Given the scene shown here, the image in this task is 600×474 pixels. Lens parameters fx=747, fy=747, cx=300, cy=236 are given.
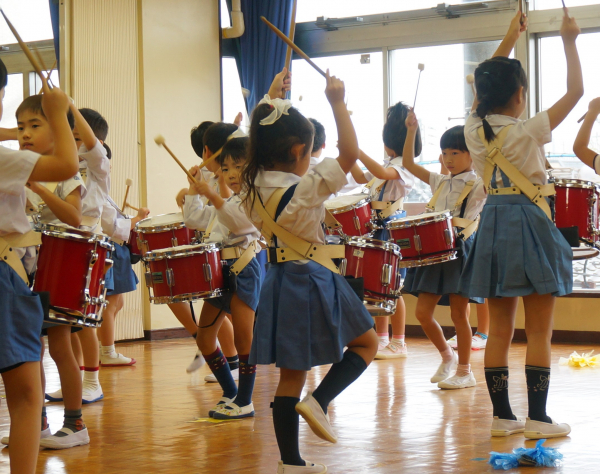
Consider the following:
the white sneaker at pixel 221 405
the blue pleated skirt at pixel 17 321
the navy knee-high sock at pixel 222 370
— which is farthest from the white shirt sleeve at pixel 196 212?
the blue pleated skirt at pixel 17 321

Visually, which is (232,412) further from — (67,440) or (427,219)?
(427,219)

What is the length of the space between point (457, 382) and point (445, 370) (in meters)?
0.22

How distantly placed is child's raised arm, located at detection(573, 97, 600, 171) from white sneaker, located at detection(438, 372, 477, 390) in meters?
1.30

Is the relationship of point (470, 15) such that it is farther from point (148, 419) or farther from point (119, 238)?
point (148, 419)

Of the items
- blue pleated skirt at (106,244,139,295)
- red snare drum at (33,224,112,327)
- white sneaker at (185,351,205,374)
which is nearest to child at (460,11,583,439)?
red snare drum at (33,224,112,327)

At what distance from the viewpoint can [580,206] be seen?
13.0 ft

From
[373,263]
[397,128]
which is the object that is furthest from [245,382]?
[397,128]

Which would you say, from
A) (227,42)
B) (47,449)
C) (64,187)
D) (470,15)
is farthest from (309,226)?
(227,42)

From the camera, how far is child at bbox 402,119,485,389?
3.93m

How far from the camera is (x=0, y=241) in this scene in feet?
6.57

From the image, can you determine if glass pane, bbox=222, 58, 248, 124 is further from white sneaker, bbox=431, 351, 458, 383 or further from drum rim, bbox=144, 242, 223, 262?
drum rim, bbox=144, 242, 223, 262

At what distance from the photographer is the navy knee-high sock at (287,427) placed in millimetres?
2258

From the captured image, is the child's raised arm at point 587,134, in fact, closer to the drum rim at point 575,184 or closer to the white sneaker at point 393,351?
the drum rim at point 575,184

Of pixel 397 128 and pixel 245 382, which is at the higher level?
pixel 397 128
